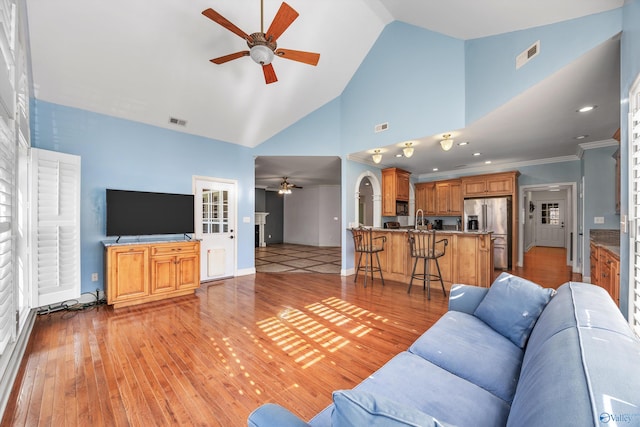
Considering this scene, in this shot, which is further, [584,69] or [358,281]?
[358,281]

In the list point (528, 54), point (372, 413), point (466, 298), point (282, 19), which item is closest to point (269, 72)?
point (282, 19)

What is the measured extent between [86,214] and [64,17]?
2339mm

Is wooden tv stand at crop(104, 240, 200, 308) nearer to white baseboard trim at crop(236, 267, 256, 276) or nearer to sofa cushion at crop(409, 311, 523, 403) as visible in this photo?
white baseboard trim at crop(236, 267, 256, 276)

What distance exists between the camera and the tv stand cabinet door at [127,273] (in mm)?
3445

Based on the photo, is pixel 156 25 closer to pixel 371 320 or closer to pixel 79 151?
pixel 79 151

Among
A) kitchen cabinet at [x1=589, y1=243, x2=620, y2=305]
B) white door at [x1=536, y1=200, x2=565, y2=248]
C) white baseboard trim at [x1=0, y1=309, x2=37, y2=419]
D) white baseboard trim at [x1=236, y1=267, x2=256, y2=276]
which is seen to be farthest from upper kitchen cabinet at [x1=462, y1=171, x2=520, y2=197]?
white baseboard trim at [x1=0, y1=309, x2=37, y2=419]

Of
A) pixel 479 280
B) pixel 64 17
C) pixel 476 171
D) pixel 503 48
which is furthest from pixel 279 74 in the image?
pixel 476 171

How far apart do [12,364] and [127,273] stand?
5.02 ft

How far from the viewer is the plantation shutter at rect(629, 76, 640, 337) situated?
1681 mm

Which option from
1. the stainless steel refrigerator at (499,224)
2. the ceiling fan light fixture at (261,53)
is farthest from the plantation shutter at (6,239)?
the stainless steel refrigerator at (499,224)

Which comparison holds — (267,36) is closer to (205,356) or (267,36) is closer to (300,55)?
(300,55)

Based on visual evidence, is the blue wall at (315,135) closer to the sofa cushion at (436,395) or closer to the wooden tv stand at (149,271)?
the wooden tv stand at (149,271)

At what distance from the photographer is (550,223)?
10.6 m

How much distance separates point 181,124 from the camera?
4465 millimetres
